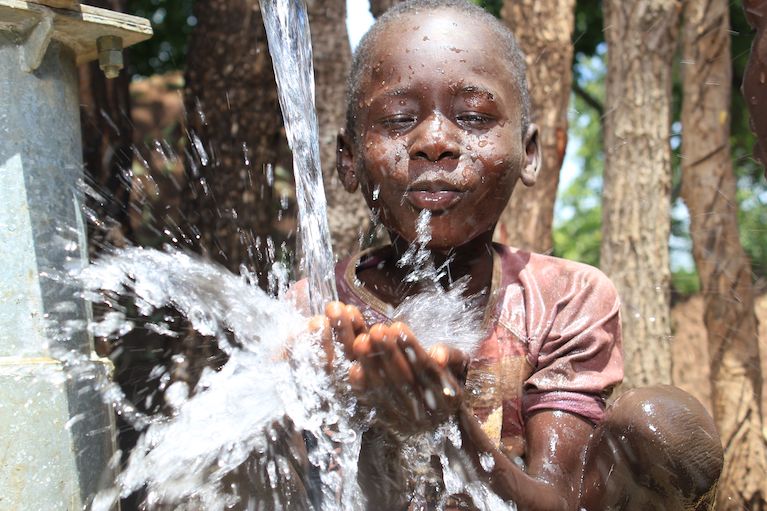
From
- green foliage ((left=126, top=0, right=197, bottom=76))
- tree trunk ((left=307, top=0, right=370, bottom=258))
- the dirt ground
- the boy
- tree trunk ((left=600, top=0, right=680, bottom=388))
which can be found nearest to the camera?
the boy

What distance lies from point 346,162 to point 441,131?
46 centimetres

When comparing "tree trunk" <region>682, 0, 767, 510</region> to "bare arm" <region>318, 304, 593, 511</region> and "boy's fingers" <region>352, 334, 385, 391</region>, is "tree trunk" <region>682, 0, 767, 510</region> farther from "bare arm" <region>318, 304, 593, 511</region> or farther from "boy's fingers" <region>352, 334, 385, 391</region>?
"boy's fingers" <region>352, 334, 385, 391</region>

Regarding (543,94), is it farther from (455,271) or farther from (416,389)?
(416,389)

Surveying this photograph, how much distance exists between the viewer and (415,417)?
1.81 m

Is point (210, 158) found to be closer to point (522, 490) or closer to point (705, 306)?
point (705, 306)

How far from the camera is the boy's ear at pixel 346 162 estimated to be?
2740mm

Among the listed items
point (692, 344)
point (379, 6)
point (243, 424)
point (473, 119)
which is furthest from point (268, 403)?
point (692, 344)

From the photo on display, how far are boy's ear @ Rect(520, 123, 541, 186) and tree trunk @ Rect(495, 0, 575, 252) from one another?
189 cm

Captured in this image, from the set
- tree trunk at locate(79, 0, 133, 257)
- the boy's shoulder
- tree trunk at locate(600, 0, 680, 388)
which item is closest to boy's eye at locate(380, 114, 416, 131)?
the boy's shoulder

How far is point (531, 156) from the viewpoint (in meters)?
2.74

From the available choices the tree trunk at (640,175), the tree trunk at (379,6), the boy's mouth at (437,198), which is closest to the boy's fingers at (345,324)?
the boy's mouth at (437,198)

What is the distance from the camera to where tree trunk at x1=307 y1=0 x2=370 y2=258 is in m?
4.15

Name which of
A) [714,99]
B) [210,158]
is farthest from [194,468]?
[714,99]

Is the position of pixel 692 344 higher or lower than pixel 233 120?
lower
